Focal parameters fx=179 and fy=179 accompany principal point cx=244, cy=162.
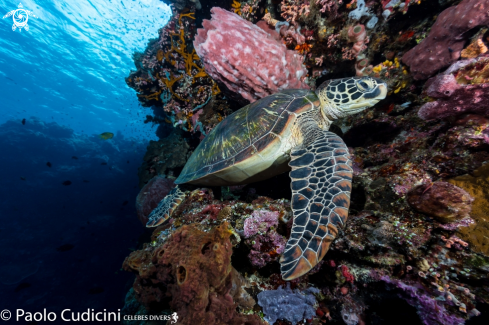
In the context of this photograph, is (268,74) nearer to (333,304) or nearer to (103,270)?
(333,304)

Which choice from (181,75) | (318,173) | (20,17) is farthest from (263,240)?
(20,17)

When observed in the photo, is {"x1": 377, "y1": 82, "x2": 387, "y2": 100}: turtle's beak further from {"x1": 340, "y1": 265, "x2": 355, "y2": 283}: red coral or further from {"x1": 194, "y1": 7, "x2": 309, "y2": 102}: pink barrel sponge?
{"x1": 340, "y1": 265, "x2": 355, "y2": 283}: red coral

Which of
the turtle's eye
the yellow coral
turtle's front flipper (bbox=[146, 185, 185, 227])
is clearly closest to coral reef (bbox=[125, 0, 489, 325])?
turtle's front flipper (bbox=[146, 185, 185, 227])

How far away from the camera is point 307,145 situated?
2570mm

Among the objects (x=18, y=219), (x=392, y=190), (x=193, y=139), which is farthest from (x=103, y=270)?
(x=392, y=190)

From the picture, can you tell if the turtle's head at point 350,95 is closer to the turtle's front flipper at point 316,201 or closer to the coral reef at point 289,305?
the turtle's front flipper at point 316,201

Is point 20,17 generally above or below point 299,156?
above

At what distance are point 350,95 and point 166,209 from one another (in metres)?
3.97

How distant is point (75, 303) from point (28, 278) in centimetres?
324

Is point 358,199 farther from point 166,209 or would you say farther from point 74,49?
point 74,49

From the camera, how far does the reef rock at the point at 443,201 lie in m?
1.37

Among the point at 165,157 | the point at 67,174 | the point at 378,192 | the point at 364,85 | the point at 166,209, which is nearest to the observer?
the point at 378,192

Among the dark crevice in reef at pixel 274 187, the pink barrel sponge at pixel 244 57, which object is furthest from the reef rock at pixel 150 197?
the pink barrel sponge at pixel 244 57

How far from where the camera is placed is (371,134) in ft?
10.4
